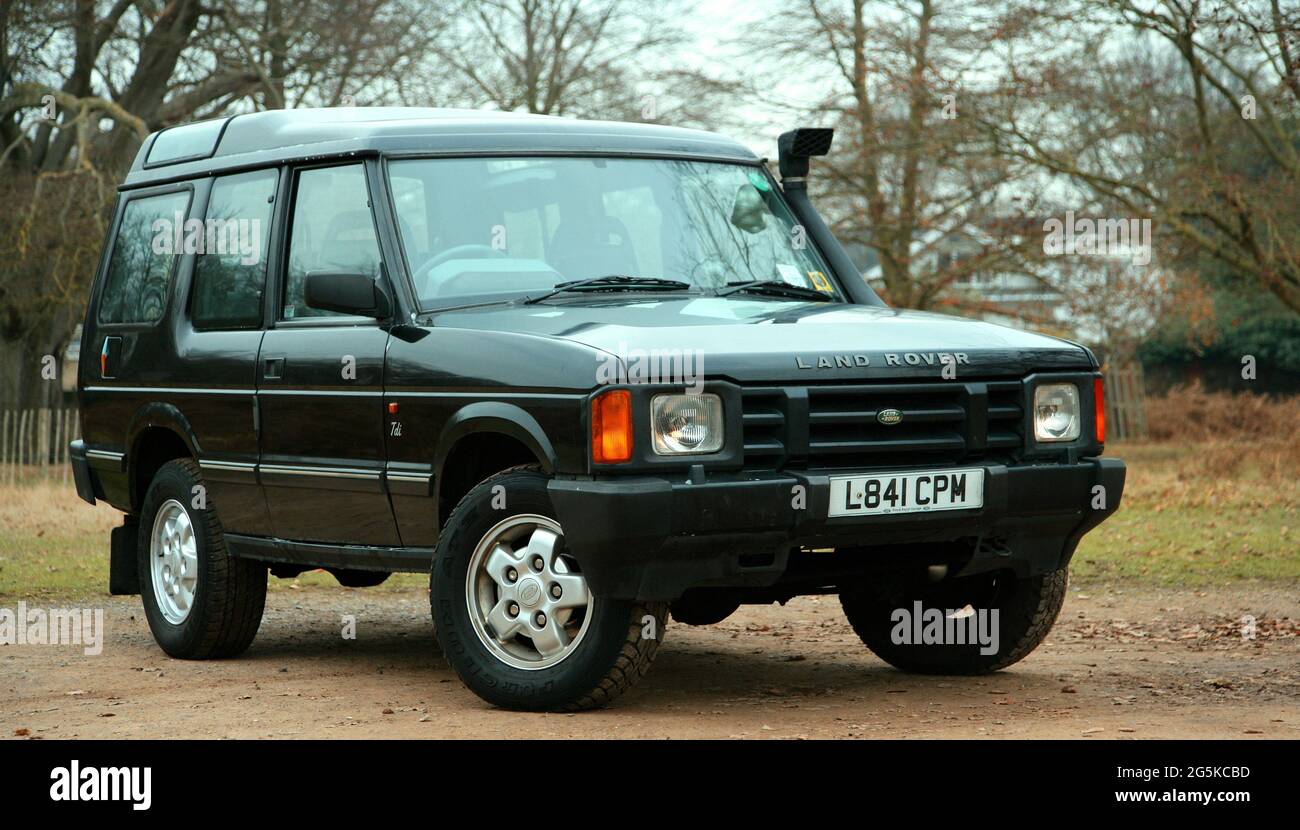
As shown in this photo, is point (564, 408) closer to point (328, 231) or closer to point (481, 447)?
point (481, 447)

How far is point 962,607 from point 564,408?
242 cm

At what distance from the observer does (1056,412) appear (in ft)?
21.9

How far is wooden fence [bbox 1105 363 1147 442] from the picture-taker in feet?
109

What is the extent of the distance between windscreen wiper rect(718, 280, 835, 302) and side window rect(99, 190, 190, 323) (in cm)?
300

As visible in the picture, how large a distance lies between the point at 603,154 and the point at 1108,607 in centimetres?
472

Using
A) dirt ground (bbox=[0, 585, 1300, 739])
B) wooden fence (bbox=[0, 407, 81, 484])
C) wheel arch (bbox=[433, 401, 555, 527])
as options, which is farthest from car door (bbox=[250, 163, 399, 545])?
wooden fence (bbox=[0, 407, 81, 484])

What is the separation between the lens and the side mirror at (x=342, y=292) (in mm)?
6715

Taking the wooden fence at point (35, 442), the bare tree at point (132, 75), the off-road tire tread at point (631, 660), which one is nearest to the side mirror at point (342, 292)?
the off-road tire tread at point (631, 660)

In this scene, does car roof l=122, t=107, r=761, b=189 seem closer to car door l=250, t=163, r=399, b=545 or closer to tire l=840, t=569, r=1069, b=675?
car door l=250, t=163, r=399, b=545

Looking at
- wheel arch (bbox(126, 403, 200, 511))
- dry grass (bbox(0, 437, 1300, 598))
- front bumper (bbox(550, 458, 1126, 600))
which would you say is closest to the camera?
front bumper (bbox(550, 458, 1126, 600))

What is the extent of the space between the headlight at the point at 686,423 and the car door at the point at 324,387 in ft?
4.87

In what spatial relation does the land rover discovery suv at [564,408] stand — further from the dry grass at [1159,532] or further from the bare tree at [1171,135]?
the bare tree at [1171,135]
